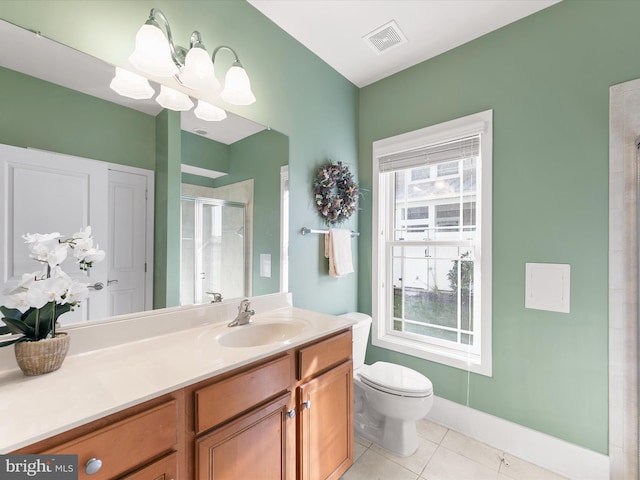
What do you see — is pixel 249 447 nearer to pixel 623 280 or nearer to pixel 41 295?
pixel 41 295

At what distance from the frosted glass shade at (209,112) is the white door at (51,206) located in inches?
20.1

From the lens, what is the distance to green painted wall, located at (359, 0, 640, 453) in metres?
1.50

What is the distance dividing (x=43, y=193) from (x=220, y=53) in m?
1.05

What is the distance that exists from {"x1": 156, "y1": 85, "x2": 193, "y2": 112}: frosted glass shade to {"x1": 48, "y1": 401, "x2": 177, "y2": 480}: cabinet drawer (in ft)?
3.92

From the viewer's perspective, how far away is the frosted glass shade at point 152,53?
44.3 inches

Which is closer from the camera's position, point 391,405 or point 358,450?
point 391,405

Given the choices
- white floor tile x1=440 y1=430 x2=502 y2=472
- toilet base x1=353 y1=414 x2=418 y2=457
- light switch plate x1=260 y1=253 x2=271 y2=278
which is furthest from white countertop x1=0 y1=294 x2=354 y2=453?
white floor tile x1=440 y1=430 x2=502 y2=472

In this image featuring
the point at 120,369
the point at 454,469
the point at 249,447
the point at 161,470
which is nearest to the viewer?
the point at 161,470

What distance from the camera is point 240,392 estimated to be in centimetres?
99

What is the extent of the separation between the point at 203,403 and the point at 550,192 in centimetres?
198

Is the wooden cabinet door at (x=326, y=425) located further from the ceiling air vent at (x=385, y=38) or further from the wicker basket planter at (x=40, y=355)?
the ceiling air vent at (x=385, y=38)

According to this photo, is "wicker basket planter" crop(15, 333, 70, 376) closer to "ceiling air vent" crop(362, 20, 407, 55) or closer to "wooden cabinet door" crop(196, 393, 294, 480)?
"wooden cabinet door" crop(196, 393, 294, 480)

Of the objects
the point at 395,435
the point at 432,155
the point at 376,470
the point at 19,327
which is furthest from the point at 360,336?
the point at 19,327

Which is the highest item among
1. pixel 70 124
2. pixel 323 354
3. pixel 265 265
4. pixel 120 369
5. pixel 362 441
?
pixel 70 124
